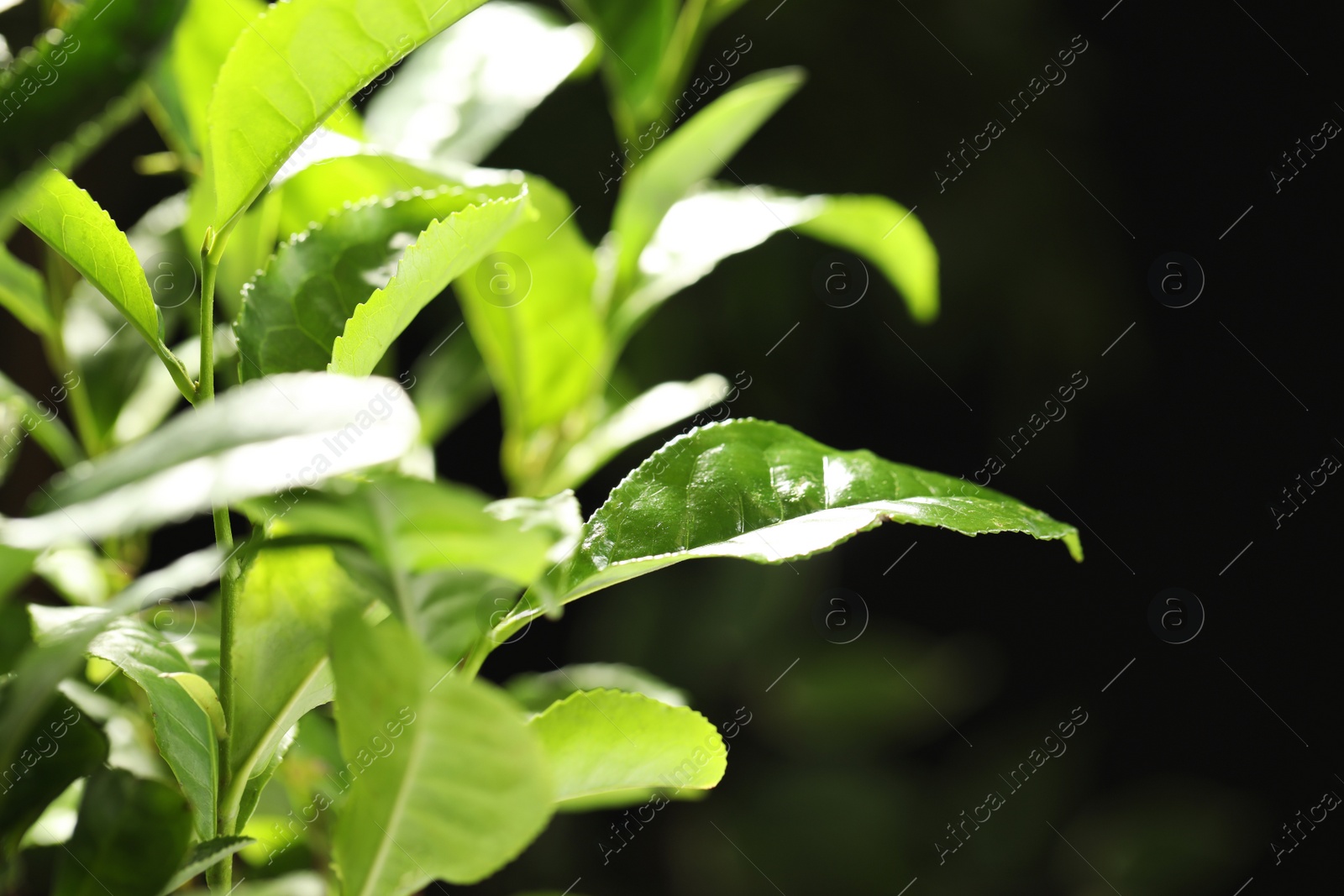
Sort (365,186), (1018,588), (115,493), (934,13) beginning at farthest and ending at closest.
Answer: (1018,588) < (934,13) < (365,186) < (115,493)

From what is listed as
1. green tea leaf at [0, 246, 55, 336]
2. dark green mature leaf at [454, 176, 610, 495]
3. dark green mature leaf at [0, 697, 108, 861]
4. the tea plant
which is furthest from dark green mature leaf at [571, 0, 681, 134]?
dark green mature leaf at [0, 697, 108, 861]

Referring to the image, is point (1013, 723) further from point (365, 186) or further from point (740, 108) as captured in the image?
point (365, 186)

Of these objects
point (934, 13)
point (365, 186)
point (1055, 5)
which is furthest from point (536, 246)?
point (1055, 5)

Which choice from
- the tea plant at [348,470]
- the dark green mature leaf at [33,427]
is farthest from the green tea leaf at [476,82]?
the dark green mature leaf at [33,427]

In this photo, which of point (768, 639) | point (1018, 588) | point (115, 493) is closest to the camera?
point (115, 493)

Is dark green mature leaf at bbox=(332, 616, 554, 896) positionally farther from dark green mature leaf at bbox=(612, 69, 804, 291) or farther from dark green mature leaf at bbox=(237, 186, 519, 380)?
dark green mature leaf at bbox=(612, 69, 804, 291)

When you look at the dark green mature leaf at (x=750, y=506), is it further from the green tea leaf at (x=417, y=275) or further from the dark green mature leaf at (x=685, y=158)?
the dark green mature leaf at (x=685, y=158)
